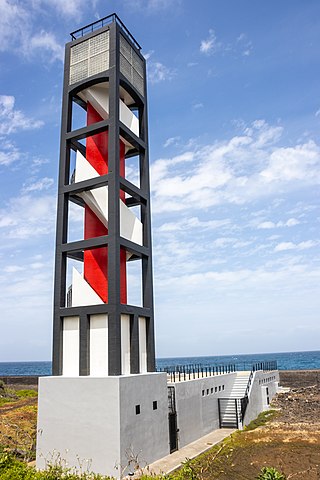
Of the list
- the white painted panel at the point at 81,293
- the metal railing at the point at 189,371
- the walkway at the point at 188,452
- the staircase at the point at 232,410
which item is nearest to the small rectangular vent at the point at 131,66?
the white painted panel at the point at 81,293

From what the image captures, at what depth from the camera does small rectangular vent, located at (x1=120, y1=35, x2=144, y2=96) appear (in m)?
17.0

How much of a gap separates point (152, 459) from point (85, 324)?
519cm

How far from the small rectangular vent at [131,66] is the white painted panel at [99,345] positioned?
9803mm

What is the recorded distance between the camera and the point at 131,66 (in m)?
17.8

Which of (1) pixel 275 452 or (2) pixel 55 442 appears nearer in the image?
(2) pixel 55 442

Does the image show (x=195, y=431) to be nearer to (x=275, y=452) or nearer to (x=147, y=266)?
(x=275, y=452)

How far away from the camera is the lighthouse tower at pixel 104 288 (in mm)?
13172

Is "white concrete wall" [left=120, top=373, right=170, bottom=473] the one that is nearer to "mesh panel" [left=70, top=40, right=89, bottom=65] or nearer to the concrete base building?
the concrete base building

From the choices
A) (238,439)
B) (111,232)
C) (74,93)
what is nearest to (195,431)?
(238,439)

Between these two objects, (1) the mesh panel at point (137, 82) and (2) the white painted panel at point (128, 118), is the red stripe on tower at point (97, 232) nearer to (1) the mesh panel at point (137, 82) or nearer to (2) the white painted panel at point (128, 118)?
(2) the white painted panel at point (128, 118)

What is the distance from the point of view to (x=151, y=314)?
16438 millimetres

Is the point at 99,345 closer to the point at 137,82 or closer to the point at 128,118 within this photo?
the point at 128,118

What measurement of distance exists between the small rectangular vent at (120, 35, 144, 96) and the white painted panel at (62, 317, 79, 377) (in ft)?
32.8

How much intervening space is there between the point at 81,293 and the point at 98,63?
9108 mm
